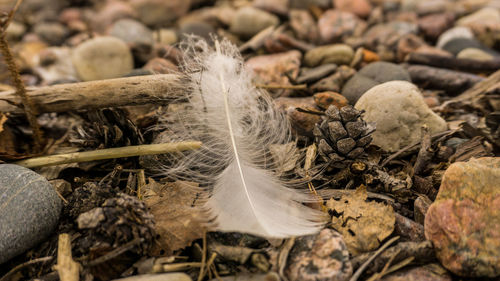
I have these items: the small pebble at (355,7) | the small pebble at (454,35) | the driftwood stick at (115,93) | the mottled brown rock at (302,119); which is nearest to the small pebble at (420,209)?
the mottled brown rock at (302,119)

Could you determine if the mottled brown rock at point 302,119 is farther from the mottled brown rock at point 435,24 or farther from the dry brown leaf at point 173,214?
the mottled brown rock at point 435,24

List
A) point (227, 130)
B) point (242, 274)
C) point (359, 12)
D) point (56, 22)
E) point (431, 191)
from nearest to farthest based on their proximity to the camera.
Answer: point (242, 274) → point (431, 191) → point (227, 130) → point (359, 12) → point (56, 22)

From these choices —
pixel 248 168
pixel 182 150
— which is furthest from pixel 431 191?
pixel 182 150

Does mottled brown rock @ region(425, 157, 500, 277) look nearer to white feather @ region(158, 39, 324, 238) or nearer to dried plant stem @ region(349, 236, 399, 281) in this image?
dried plant stem @ region(349, 236, 399, 281)

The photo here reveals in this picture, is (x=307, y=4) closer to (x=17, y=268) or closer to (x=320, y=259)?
(x=320, y=259)

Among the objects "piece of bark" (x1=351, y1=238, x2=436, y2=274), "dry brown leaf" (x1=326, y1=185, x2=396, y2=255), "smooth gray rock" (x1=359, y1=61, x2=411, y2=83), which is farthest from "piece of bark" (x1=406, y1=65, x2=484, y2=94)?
"piece of bark" (x1=351, y1=238, x2=436, y2=274)

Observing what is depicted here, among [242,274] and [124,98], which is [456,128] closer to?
[242,274]

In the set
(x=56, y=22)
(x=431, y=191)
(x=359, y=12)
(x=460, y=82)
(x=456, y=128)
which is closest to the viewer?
(x=431, y=191)
